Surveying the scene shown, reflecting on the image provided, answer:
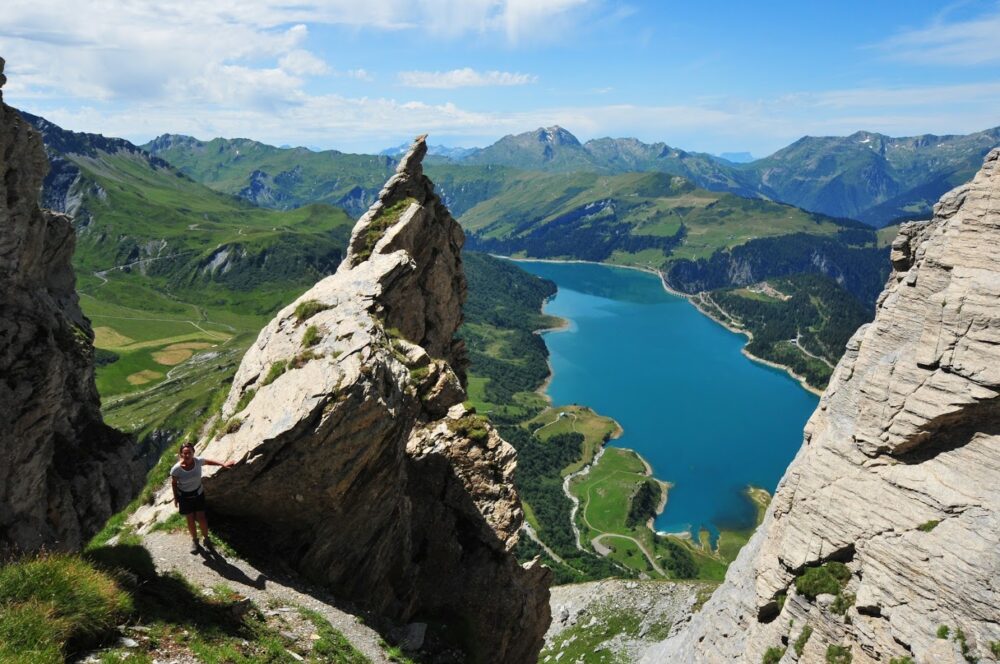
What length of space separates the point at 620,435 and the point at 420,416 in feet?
551

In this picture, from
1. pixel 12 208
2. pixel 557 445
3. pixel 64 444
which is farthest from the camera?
pixel 557 445

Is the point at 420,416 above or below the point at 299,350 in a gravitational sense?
below

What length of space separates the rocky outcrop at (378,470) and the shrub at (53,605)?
22.5 ft

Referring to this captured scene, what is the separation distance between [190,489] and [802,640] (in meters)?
23.6

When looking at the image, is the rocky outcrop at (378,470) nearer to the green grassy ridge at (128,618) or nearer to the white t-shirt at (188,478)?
the white t-shirt at (188,478)

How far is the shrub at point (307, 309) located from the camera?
28070mm

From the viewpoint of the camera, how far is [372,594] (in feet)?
79.3

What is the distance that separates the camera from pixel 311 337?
24984mm

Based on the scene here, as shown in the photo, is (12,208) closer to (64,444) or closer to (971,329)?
(64,444)

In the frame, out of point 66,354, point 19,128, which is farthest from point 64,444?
point 19,128

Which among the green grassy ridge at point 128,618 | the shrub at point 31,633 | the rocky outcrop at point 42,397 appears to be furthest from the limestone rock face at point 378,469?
the rocky outcrop at point 42,397

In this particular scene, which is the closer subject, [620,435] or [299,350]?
[299,350]

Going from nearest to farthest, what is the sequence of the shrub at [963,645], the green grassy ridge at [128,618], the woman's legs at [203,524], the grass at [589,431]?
1. the green grassy ridge at [128,618]
2. the woman's legs at [203,524]
3. the shrub at [963,645]
4. the grass at [589,431]

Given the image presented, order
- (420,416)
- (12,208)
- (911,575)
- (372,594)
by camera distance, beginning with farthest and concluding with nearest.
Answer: (12,208) → (420,416) → (372,594) → (911,575)
